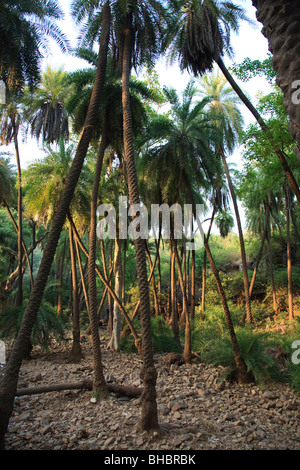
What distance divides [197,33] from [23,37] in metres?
4.60

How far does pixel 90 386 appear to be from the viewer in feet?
24.9

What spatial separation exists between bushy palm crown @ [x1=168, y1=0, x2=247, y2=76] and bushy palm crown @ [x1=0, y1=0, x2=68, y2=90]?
10.6ft

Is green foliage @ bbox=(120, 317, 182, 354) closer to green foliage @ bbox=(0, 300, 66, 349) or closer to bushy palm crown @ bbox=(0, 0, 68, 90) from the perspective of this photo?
green foliage @ bbox=(0, 300, 66, 349)

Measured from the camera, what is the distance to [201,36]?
27.7ft

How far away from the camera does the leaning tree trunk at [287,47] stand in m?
3.97

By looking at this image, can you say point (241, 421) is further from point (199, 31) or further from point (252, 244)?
point (252, 244)

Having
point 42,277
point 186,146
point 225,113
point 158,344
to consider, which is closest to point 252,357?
point 158,344

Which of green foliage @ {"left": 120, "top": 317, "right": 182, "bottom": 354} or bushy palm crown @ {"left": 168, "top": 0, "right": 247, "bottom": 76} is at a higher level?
bushy palm crown @ {"left": 168, "top": 0, "right": 247, "bottom": 76}

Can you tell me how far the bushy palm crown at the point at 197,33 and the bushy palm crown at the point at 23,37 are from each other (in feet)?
10.6

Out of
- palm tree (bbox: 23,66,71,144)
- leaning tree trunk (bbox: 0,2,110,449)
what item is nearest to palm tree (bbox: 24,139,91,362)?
palm tree (bbox: 23,66,71,144)

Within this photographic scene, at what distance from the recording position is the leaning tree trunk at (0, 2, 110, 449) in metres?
4.64

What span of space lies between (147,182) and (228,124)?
5.58 meters

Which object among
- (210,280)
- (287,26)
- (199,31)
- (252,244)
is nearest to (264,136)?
(199,31)

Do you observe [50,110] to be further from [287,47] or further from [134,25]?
[287,47]
